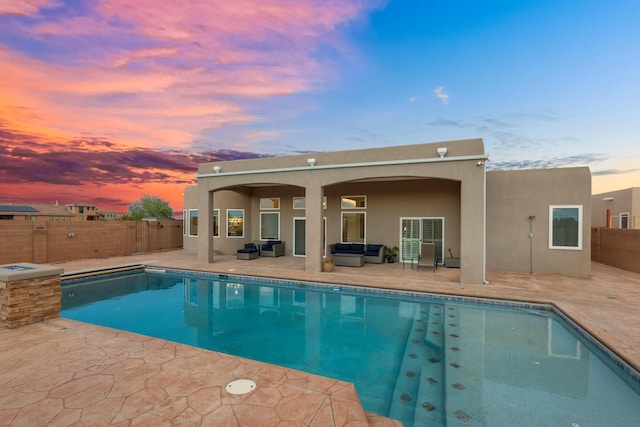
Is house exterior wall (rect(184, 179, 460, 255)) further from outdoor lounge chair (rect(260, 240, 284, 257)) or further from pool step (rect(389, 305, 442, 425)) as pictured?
pool step (rect(389, 305, 442, 425))

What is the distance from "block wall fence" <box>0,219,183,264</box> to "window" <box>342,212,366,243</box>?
11.5m

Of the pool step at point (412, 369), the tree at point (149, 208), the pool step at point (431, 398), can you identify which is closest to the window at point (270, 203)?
the pool step at point (412, 369)

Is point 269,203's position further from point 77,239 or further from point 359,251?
point 77,239

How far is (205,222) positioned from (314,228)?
5.17 m

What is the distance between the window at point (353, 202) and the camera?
13.8 meters

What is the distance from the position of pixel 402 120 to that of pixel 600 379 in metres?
12.5

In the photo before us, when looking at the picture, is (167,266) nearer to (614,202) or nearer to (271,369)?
(271,369)

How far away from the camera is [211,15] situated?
9078mm

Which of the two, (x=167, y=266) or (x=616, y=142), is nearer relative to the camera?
(x=167, y=266)

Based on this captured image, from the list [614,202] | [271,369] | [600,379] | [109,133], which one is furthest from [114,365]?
[614,202]

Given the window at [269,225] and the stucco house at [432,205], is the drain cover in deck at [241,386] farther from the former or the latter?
the window at [269,225]

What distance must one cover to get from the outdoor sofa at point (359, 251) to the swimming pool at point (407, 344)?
3.13m

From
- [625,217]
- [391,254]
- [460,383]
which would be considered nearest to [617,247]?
[625,217]

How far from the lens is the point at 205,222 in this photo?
13.0 meters
